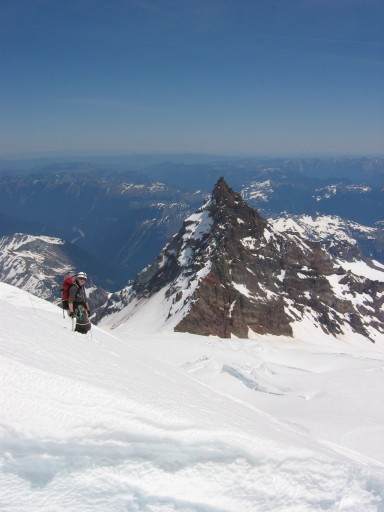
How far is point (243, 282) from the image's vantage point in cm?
11569

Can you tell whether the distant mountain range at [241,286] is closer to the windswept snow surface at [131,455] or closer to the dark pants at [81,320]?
the dark pants at [81,320]

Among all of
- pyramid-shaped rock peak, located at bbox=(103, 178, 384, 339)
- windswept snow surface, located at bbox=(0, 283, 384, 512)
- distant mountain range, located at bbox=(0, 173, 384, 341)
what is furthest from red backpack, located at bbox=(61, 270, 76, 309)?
pyramid-shaped rock peak, located at bbox=(103, 178, 384, 339)

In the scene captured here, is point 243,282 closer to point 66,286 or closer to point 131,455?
point 66,286

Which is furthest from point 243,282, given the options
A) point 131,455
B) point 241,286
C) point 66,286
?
point 131,455

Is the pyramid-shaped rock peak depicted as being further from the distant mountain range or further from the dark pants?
the dark pants

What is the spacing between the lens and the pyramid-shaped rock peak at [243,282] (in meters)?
103

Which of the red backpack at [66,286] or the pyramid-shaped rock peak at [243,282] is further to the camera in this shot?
the pyramid-shaped rock peak at [243,282]

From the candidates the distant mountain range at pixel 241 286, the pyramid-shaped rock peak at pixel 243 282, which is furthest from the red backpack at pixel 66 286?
the pyramid-shaped rock peak at pixel 243 282

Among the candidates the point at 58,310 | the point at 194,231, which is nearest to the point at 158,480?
the point at 58,310

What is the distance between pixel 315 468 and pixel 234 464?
153 cm

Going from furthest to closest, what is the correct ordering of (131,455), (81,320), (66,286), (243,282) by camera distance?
(243,282), (66,286), (81,320), (131,455)

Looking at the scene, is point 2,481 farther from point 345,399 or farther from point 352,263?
point 352,263

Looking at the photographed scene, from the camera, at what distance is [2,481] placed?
639 centimetres

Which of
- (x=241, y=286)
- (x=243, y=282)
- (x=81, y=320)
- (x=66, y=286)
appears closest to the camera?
(x=81, y=320)
